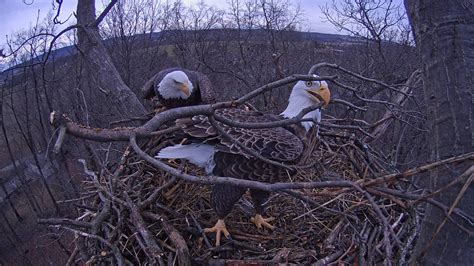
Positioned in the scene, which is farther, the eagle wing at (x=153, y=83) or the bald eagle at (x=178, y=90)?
the eagle wing at (x=153, y=83)

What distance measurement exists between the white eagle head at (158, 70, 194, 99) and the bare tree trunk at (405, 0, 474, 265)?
2.78 metres

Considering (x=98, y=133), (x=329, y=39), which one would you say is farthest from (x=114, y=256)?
(x=329, y=39)

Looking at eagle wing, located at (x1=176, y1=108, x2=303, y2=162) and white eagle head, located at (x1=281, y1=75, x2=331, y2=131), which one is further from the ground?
white eagle head, located at (x1=281, y1=75, x2=331, y2=131)

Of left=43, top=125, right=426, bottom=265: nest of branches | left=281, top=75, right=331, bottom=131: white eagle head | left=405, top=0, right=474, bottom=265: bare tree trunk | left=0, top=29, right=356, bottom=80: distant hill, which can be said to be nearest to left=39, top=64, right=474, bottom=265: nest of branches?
left=43, top=125, right=426, bottom=265: nest of branches

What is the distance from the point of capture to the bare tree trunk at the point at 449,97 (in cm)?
125

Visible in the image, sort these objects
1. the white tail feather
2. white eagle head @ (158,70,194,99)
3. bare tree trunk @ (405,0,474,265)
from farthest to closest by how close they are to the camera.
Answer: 1. white eagle head @ (158,70,194,99)
2. the white tail feather
3. bare tree trunk @ (405,0,474,265)

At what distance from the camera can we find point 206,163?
278 centimetres

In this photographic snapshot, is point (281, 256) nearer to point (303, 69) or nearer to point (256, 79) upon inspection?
point (256, 79)

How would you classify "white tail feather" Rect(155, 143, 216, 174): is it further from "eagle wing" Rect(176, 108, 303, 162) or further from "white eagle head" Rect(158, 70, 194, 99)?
"white eagle head" Rect(158, 70, 194, 99)

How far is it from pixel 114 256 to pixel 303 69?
22.1 ft

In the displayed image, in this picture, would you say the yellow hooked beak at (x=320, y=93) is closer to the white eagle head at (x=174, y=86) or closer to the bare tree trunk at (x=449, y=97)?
the white eagle head at (x=174, y=86)

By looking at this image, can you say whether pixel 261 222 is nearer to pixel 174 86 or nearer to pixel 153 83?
pixel 174 86

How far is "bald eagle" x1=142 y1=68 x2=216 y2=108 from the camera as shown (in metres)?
3.95

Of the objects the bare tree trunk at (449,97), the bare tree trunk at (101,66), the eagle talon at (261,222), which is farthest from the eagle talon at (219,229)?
the bare tree trunk at (101,66)
